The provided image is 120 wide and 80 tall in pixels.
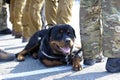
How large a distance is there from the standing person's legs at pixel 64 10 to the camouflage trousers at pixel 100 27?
0.76 metres

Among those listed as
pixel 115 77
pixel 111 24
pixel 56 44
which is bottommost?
pixel 115 77

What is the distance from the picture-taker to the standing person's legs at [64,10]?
15.1 feet

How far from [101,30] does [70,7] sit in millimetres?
833

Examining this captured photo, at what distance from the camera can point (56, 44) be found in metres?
4.10

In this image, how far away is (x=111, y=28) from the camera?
11.9 feet

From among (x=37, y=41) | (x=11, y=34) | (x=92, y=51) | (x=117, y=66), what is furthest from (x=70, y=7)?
(x=11, y=34)

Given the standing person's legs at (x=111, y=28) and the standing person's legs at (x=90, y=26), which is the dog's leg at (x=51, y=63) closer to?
the standing person's legs at (x=90, y=26)

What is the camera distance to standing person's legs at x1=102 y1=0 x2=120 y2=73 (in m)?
3.58

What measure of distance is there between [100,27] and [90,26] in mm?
127

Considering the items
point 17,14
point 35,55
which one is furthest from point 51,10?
point 35,55

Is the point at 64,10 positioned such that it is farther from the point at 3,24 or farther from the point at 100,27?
the point at 3,24

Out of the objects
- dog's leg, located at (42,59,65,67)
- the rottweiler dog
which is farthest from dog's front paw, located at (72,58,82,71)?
dog's leg, located at (42,59,65,67)

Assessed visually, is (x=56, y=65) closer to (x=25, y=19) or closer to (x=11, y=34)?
(x=25, y=19)

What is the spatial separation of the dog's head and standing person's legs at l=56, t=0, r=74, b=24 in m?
0.57
